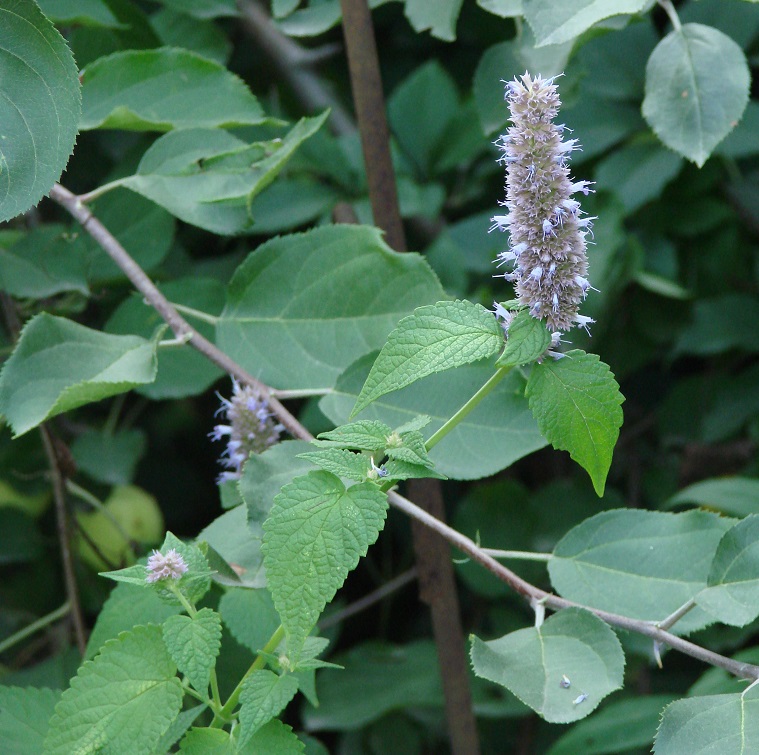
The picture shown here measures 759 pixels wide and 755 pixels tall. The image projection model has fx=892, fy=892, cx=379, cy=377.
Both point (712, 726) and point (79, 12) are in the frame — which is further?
point (79, 12)

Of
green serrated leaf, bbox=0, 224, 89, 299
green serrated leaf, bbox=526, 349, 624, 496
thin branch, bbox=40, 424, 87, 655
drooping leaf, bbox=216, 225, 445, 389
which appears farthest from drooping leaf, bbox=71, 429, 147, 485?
green serrated leaf, bbox=526, 349, 624, 496

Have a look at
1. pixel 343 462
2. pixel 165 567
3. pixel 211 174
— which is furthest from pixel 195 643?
pixel 211 174

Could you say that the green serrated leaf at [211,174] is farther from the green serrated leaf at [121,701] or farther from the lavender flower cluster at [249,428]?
the green serrated leaf at [121,701]

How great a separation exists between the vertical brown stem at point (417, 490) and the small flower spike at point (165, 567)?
347 millimetres

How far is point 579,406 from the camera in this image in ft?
1.99

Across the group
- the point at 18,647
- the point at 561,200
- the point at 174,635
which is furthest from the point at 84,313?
the point at 561,200

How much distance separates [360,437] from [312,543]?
82 millimetres

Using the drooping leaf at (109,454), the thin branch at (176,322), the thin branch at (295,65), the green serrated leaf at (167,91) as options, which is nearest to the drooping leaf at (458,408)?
the thin branch at (176,322)

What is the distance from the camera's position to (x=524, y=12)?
2.56 feet

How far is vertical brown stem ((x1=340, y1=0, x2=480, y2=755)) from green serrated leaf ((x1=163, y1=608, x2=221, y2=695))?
1.15 ft

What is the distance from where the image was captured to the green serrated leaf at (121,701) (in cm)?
61

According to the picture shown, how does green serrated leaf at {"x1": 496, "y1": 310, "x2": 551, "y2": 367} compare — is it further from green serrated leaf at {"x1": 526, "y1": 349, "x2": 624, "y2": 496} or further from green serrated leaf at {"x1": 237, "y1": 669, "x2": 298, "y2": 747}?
green serrated leaf at {"x1": 237, "y1": 669, "x2": 298, "y2": 747}

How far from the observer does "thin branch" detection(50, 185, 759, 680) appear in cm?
66

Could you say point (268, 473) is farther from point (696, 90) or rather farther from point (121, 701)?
point (696, 90)
